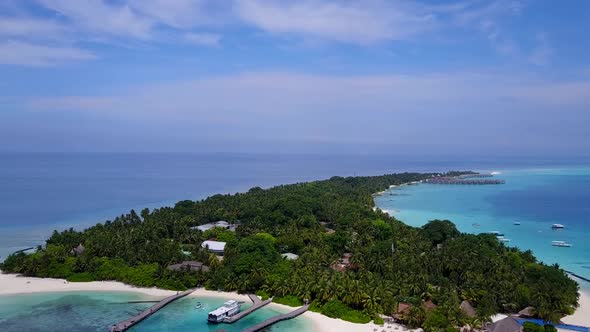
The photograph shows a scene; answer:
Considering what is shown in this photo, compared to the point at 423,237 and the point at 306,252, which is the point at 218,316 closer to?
the point at 306,252

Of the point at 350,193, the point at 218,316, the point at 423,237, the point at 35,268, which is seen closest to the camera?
the point at 218,316

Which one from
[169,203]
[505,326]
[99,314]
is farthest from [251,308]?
[169,203]

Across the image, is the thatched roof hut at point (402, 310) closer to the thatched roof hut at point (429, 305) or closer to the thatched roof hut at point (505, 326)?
the thatched roof hut at point (429, 305)

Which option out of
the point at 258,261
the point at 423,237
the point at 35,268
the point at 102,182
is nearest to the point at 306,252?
the point at 258,261

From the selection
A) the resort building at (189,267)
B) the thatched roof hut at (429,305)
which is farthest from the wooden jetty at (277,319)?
the resort building at (189,267)

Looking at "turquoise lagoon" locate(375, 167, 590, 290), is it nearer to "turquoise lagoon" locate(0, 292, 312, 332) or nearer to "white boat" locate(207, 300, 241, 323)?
"white boat" locate(207, 300, 241, 323)

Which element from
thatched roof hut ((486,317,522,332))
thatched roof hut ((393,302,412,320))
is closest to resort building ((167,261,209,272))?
thatched roof hut ((393,302,412,320))
